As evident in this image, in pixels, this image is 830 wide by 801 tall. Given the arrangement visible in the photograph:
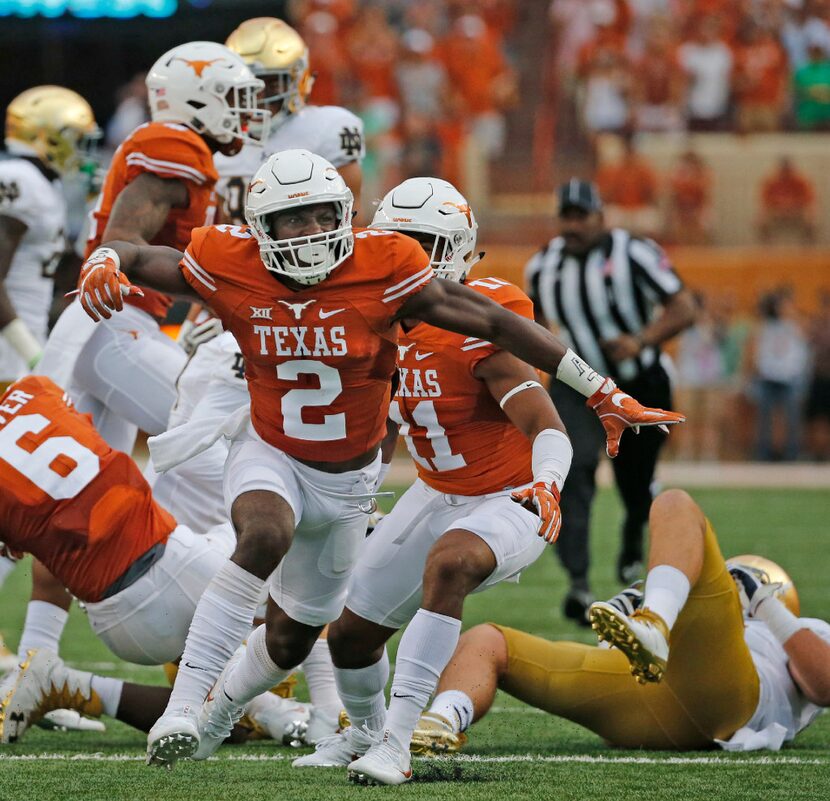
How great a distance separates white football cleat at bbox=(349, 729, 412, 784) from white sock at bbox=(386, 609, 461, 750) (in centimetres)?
2

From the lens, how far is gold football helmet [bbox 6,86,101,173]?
20.4 feet

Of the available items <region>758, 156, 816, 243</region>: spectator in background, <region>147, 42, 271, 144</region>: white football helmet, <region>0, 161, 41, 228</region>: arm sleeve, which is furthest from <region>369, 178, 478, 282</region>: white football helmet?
<region>758, 156, 816, 243</region>: spectator in background

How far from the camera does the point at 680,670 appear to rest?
4055 mm

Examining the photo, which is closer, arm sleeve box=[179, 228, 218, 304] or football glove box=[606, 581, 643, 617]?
arm sleeve box=[179, 228, 218, 304]

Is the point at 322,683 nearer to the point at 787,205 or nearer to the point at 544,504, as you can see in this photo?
the point at 544,504

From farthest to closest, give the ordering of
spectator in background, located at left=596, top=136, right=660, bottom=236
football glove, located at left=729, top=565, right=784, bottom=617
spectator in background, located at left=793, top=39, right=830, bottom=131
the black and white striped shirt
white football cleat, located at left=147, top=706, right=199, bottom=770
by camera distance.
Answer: spectator in background, located at left=793, top=39, right=830, bottom=131, spectator in background, located at left=596, top=136, right=660, bottom=236, the black and white striped shirt, football glove, located at left=729, top=565, right=784, bottom=617, white football cleat, located at left=147, top=706, right=199, bottom=770

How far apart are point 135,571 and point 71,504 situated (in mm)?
234

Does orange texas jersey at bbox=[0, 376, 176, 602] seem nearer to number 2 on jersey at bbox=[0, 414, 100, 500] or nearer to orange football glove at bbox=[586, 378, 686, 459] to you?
number 2 on jersey at bbox=[0, 414, 100, 500]

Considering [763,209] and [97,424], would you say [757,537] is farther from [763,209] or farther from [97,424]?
[763,209]

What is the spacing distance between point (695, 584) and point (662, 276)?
3224 millimetres

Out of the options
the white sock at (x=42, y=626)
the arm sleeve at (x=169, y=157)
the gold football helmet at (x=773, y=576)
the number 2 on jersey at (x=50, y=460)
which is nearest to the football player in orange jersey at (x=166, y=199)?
the arm sleeve at (x=169, y=157)

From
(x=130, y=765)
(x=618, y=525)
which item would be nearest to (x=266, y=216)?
(x=130, y=765)

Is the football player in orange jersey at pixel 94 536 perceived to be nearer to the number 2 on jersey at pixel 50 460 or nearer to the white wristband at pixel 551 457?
the number 2 on jersey at pixel 50 460

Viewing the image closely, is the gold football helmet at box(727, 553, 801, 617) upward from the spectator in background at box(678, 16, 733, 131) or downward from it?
downward
